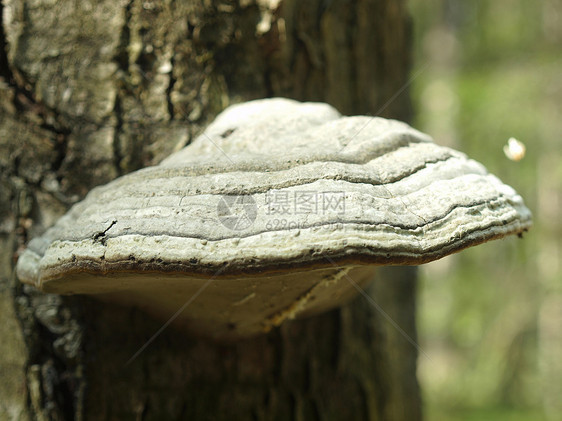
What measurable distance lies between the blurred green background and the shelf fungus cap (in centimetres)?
624

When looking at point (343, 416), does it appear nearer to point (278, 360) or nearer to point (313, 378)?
point (313, 378)

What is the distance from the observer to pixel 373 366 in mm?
2049

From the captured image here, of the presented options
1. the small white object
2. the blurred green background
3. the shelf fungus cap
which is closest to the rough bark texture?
the shelf fungus cap

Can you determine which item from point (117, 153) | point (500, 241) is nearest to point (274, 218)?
point (117, 153)

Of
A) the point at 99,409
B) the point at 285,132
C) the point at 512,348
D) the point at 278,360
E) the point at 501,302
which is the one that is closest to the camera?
the point at 285,132

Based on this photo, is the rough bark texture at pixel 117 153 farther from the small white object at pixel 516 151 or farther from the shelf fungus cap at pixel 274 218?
the small white object at pixel 516 151

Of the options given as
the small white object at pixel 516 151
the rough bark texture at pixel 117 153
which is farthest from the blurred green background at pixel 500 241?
the rough bark texture at pixel 117 153

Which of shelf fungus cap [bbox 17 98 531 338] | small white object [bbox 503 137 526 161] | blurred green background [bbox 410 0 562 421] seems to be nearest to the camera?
shelf fungus cap [bbox 17 98 531 338]

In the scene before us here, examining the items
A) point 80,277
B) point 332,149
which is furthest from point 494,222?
point 80,277

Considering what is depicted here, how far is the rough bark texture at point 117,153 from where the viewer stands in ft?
5.10

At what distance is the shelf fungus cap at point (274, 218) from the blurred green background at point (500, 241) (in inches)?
246

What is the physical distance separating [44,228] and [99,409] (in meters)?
0.59

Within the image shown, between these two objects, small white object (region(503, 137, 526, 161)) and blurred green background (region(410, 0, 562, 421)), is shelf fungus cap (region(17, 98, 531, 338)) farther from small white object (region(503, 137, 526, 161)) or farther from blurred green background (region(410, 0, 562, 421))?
blurred green background (region(410, 0, 562, 421))

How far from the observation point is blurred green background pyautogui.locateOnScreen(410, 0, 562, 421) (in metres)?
8.60
